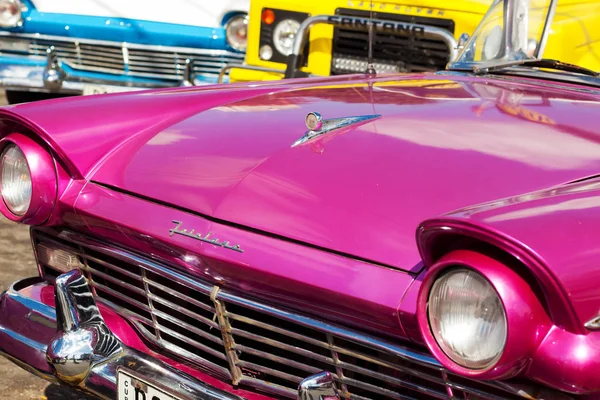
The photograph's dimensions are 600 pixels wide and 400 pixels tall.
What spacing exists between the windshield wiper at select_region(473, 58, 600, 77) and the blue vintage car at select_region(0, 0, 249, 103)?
414cm

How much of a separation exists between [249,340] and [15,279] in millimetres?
2164

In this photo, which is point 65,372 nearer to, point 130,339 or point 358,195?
point 130,339

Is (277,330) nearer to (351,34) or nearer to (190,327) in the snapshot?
(190,327)

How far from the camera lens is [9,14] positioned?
731 centimetres

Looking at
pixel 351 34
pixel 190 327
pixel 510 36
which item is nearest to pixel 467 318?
pixel 190 327

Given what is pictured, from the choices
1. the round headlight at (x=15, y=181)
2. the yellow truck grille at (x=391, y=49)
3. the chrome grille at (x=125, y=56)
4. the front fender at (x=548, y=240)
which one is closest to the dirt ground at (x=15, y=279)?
the round headlight at (x=15, y=181)

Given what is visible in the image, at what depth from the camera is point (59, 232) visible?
2.48m

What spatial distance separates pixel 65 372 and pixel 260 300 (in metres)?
0.59

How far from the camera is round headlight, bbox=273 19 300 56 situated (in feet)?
20.4

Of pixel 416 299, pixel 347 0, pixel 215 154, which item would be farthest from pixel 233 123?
pixel 347 0

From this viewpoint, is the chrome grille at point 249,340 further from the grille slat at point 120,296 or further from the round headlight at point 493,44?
the round headlight at point 493,44

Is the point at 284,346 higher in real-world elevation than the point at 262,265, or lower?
lower

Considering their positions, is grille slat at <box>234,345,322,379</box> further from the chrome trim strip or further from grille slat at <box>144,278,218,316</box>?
the chrome trim strip

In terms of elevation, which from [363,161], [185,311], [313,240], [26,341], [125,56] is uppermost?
[363,161]
